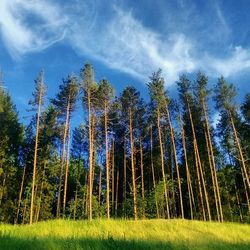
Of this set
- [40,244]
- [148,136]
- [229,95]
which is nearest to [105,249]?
[40,244]

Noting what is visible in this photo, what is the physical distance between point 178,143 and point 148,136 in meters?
4.08

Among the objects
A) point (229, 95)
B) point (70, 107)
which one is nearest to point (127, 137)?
point (70, 107)

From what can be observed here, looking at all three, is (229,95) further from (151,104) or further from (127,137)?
(127,137)

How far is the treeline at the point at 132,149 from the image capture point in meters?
34.6

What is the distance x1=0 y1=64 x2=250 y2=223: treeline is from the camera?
114 feet

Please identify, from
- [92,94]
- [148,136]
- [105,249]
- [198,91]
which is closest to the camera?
[105,249]

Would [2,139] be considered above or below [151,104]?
below

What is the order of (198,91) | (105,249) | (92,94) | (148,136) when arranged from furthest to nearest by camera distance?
(148,136)
(198,91)
(92,94)
(105,249)

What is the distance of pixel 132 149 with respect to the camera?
115ft

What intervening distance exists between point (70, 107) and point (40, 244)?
31.3 m

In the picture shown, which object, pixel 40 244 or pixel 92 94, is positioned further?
pixel 92 94

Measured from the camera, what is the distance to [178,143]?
46562mm

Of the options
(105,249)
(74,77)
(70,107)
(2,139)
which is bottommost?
(105,249)

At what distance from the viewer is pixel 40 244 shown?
736cm
